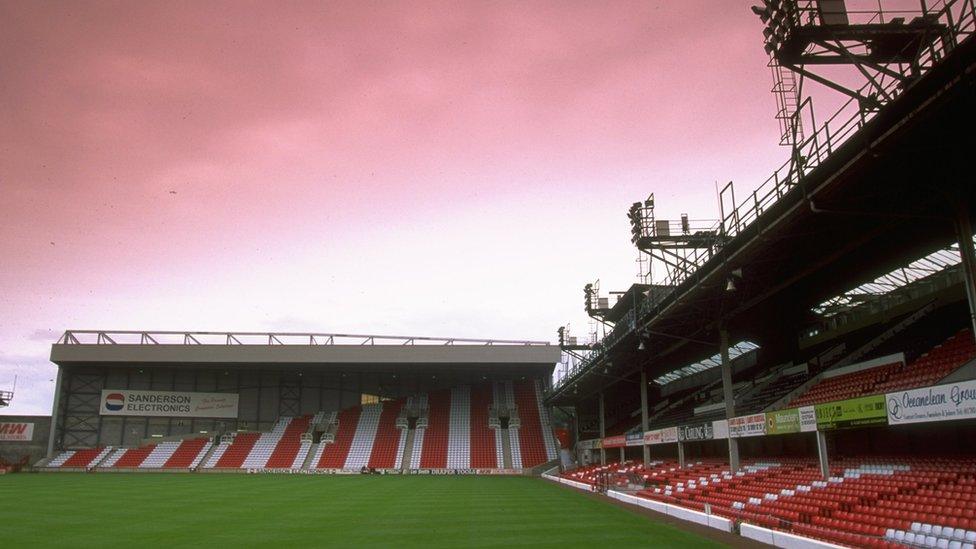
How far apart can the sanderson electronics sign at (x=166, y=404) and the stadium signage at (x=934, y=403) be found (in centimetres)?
6157

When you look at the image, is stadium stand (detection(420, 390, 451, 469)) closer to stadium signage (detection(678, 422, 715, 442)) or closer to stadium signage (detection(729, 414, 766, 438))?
stadium signage (detection(678, 422, 715, 442))

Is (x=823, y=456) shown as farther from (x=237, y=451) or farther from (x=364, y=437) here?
(x=237, y=451)

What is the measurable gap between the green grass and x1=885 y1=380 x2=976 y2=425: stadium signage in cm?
591

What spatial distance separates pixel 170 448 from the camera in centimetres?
6050

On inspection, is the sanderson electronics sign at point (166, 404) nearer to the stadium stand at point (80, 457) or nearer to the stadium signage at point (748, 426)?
the stadium stand at point (80, 457)

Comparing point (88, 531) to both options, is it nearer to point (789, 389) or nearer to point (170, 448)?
point (789, 389)

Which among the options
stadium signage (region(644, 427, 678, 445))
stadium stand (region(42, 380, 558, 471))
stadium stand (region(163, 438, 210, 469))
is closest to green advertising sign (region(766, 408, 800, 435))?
stadium signage (region(644, 427, 678, 445))

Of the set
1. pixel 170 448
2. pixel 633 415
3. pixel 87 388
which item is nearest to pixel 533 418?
pixel 633 415

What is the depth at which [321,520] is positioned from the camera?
68.3 ft

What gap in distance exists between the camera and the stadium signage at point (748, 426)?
77.2 ft

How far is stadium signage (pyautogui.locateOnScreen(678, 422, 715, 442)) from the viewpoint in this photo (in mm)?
28164

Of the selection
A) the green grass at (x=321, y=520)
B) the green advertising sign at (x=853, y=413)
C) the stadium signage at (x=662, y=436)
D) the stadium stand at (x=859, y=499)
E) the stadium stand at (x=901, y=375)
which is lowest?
the green grass at (x=321, y=520)

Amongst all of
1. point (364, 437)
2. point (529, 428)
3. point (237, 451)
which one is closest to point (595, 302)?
point (529, 428)

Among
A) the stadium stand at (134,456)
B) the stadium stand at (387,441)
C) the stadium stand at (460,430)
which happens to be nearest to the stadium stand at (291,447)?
the stadium stand at (387,441)
